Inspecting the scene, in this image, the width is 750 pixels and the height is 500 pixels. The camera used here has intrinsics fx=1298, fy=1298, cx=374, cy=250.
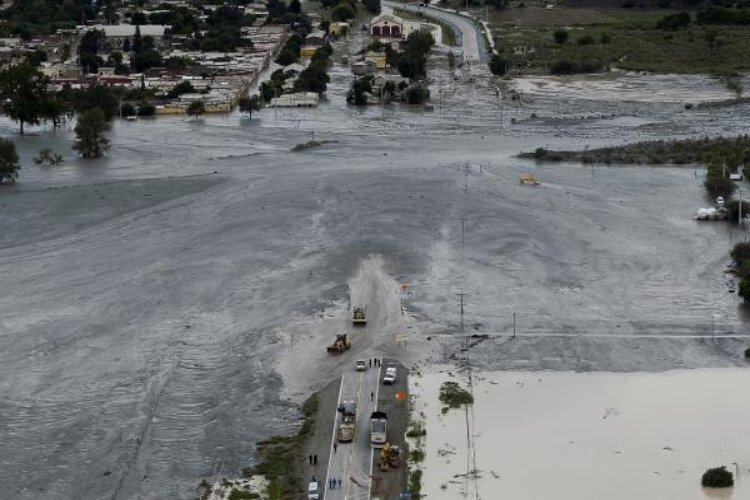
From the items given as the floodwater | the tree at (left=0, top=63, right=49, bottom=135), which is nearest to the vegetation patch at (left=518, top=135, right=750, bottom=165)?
the tree at (left=0, top=63, right=49, bottom=135)

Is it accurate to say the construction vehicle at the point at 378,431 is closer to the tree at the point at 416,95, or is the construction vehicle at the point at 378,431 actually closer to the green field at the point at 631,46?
the tree at the point at 416,95

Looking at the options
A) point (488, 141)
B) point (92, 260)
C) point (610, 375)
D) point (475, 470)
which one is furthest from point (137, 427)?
point (488, 141)

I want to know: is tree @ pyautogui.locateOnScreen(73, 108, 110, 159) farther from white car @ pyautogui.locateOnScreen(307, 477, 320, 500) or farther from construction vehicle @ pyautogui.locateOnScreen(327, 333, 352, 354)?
white car @ pyautogui.locateOnScreen(307, 477, 320, 500)

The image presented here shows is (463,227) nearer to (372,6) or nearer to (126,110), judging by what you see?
(126,110)

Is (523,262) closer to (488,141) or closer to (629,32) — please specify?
(488,141)

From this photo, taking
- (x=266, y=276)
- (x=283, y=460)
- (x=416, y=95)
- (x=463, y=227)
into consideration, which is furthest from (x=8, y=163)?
(x=283, y=460)

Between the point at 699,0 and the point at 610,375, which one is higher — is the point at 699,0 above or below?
above
